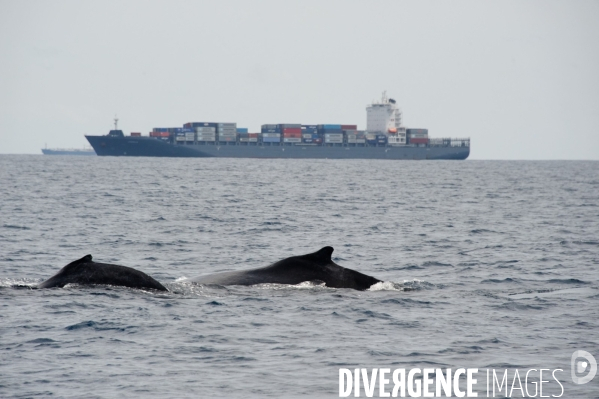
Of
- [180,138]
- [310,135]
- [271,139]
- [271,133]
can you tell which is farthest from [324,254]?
[310,135]

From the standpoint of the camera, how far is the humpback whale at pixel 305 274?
16.1 m

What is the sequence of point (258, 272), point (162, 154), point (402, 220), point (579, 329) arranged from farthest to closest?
point (162, 154) < point (402, 220) < point (258, 272) < point (579, 329)

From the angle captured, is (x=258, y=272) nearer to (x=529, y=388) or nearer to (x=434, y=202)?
(x=529, y=388)

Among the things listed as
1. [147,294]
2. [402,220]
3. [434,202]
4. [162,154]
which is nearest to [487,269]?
[147,294]

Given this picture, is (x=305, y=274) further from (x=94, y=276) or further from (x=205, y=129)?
(x=205, y=129)

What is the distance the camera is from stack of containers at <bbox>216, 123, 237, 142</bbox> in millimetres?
175962

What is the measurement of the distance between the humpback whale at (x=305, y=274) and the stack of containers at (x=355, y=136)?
163m

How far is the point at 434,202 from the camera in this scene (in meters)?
51.8

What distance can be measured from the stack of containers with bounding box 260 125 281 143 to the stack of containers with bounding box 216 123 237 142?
20.5ft

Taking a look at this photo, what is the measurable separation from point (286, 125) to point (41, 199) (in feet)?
434

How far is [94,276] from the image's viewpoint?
15211mm

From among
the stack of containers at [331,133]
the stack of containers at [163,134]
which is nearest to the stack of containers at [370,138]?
the stack of containers at [331,133]

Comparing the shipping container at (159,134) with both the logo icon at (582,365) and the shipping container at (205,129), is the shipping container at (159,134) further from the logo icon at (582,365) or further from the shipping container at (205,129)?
the logo icon at (582,365)

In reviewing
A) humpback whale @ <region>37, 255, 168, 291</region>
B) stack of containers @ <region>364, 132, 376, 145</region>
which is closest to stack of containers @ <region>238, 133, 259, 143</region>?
stack of containers @ <region>364, 132, 376, 145</region>
